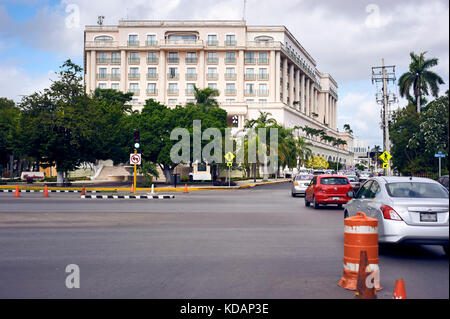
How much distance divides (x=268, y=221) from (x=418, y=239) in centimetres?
769

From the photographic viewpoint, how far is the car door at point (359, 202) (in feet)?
36.5

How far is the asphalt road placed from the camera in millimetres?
6893

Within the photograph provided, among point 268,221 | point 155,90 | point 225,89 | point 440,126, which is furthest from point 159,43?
point 268,221

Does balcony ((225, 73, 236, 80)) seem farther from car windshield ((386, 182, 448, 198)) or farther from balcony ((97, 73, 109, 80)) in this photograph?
car windshield ((386, 182, 448, 198))

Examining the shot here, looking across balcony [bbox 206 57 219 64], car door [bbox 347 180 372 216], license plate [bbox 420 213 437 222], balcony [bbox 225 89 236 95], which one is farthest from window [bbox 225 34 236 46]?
license plate [bbox 420 213 437 222]

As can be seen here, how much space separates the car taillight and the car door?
131 cm

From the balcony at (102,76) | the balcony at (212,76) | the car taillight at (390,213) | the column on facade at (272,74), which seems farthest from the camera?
the balcony at (102,76)

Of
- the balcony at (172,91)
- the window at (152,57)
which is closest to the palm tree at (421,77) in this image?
the balcony at (172,91)

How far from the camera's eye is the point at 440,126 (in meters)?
38.7

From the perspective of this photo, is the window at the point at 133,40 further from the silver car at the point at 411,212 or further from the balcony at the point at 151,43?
the silver car at the point at 411,212

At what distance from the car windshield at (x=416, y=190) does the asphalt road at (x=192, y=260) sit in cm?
122

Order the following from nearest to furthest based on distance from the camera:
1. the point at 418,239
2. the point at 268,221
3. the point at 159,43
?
the point at 418,239 < the point at 268,221 < the point at 159,43
